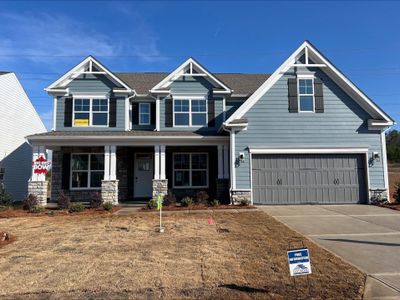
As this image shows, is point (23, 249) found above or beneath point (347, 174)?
beneath

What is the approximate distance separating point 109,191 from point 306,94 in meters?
10.3

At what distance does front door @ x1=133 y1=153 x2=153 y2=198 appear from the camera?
16.6 meters

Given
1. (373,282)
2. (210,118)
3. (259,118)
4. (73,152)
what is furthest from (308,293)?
(73,152)

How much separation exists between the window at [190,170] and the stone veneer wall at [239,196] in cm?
307

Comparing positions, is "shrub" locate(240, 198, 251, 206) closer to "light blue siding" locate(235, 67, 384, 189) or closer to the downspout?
the downspout

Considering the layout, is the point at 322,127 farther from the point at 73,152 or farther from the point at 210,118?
the point at 73,152

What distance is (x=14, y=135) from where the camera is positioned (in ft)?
63.4

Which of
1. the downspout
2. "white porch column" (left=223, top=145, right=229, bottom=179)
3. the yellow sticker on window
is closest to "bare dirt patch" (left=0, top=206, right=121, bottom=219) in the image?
the yellow sticker on window

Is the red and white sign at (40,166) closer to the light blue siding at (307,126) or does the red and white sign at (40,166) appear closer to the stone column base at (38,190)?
the stone column base at (38,190)

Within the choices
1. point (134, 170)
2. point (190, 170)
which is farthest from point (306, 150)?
point (134, 170)

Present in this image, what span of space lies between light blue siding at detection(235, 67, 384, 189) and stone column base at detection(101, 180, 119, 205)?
20.2 feet

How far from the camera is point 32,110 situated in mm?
22281

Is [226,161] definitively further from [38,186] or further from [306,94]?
[38,186]

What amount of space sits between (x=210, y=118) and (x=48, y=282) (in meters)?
12.1
